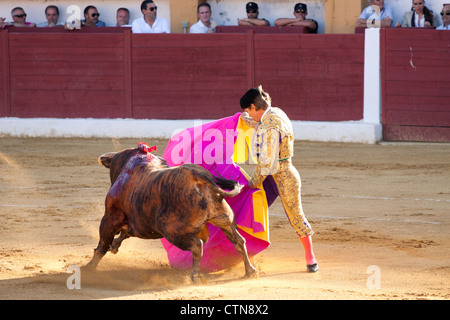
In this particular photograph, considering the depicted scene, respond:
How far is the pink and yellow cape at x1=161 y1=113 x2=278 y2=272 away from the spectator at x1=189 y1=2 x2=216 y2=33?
6033 millimetres

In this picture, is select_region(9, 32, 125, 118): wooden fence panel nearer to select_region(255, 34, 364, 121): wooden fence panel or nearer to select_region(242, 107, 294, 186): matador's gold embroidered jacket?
select_region(255, 34, 364, 121): wooden fence panel

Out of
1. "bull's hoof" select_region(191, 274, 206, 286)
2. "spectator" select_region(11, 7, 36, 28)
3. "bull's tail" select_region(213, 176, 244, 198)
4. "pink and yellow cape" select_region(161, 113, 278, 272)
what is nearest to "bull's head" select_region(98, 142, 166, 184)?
"pink and yellow cape" select_region(161, 113, 278, 272)

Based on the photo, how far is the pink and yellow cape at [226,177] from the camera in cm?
412

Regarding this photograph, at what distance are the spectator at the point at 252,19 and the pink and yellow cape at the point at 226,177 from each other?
589cm

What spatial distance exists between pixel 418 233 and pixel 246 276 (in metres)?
1.61

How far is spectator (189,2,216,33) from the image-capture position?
10.3 meters

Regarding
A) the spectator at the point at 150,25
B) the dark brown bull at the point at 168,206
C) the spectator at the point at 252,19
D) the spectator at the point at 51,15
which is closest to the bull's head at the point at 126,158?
the dark brown bull at the point at 168,206

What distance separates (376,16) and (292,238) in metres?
5.33

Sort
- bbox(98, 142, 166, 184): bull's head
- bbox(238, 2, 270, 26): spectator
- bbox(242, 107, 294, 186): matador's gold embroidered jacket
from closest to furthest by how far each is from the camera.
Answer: bbox(242, 107, 294, 186): matador's gold embroidered jacket, bbox(98, 142, 166, 184): bull's head, bbox(238, 2, 270, 26): spectator

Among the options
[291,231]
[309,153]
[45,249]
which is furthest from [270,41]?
[45,249]

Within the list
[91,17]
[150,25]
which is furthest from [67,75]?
[150,25]

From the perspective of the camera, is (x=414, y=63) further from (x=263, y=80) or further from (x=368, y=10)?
(x=263, y=80)

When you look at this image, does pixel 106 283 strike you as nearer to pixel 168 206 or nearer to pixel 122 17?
pixel 168 206

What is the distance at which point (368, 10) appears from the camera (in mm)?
9719
